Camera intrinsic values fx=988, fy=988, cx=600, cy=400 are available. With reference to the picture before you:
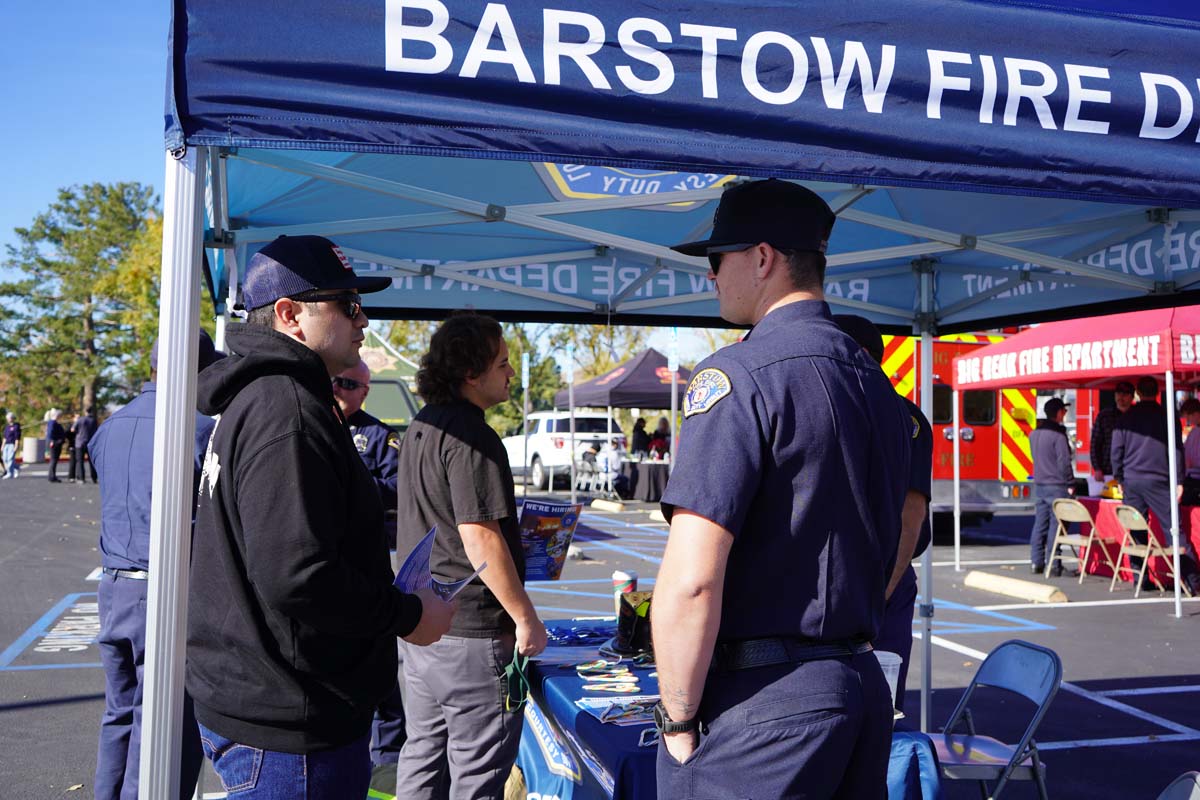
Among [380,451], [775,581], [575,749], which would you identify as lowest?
[575,749]

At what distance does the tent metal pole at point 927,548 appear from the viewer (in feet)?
16.1

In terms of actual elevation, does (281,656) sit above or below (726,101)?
below

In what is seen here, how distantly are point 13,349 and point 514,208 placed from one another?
5057cm

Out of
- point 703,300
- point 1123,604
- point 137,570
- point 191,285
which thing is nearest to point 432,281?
point 703,300

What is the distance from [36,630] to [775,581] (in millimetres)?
8227

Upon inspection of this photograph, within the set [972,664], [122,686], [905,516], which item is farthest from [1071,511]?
[122,686]

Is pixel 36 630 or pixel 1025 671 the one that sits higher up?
pixel 1025 671

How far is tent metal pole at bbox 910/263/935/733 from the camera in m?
4.91

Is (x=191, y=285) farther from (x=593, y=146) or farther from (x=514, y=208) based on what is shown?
(x=514, y=208)

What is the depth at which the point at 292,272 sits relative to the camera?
6.88ft

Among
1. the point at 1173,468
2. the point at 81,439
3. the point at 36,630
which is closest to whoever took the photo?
the point at 36,630

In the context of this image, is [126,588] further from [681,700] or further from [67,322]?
[67,322]

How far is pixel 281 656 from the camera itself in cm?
192

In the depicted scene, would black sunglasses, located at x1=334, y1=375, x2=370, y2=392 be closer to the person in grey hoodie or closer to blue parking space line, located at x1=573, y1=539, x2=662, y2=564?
blue parking space line, located at x1=573, y1=539, x2=662, y2=564
